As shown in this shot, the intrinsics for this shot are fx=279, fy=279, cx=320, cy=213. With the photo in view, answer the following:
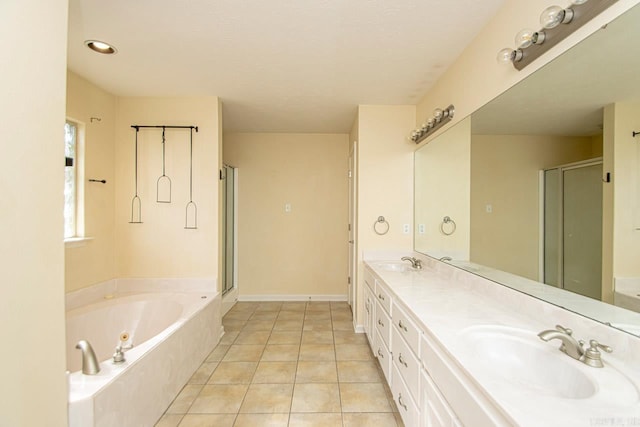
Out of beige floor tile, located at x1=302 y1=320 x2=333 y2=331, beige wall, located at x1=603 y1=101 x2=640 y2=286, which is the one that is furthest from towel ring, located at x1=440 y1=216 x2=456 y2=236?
beige floor tile, located at x1=302 y1=320 x2=333 y2=331

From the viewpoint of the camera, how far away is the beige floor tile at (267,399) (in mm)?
1812

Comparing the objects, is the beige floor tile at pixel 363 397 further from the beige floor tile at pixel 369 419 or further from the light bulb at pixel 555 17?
the light bulb at pixel 555 17

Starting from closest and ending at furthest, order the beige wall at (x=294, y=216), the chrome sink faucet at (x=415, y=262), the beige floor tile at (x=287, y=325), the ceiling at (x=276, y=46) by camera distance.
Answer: the ceiling at (x=276, y=46) < the chrome sink faucet at (x=415, y=262) < the beige floor tile at (x=287, y=325) < the beige wall at (x=294, y=216)

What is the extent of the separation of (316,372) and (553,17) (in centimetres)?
254

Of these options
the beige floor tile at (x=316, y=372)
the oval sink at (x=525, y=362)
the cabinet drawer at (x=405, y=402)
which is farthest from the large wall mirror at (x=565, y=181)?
the beige floor tile at (x=316, y=372)

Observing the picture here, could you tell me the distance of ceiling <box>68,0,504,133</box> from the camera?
1560 mm

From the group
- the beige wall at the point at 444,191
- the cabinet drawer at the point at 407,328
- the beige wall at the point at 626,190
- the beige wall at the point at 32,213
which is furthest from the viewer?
the beige wall at the point at 444,191

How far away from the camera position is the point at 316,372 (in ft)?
7.35

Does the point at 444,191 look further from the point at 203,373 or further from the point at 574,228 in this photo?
the point at 203,373

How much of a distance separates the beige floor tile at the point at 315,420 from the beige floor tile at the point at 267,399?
0.11m

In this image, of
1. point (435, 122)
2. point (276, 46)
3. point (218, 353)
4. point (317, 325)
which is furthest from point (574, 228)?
point (218, 353)

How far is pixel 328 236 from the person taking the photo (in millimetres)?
4125

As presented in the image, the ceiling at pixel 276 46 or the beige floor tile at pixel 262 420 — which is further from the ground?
the ceiling at pixel 276 46

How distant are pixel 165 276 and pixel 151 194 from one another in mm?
836
